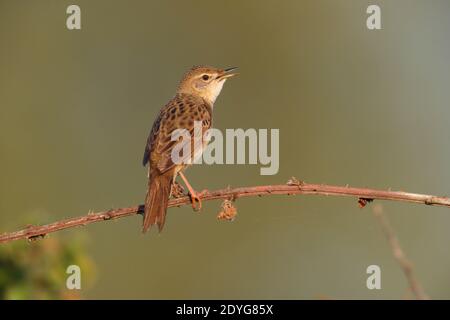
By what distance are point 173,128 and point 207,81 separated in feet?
4.42

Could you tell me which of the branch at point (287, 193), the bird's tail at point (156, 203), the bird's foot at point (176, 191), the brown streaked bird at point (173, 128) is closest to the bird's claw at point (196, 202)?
the brown streaked bird at point (173, 128)

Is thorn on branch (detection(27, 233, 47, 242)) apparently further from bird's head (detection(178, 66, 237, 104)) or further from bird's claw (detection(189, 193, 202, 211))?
bird's head (detection(178, 66, 237, 104))

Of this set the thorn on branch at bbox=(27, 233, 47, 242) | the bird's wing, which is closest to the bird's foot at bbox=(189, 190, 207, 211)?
the bird's wing

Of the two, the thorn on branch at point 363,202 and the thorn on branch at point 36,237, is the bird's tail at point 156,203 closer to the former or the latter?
the thorn on branch at point 36,237

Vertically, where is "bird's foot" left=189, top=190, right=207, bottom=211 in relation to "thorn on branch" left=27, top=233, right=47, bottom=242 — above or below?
above

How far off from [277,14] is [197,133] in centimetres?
907

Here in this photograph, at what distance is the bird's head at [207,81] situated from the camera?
7.96 m

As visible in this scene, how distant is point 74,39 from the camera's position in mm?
14242

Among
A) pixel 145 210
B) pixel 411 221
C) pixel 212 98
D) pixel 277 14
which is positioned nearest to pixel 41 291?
pixel 145 210

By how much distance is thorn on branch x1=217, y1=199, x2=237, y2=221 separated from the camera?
15.9 ft

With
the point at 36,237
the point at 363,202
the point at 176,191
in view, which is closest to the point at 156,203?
the point at 176,191

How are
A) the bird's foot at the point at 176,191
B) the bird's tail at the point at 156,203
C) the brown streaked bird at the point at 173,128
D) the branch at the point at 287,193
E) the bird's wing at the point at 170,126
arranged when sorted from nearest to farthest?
the branch at the point at 287,193 < the bird's tail at the point at 156,203 < the brown streaked bird at the point at 173,128 < the bird's foot at the point at 176,191 < the bird's wing at the point at 170,126

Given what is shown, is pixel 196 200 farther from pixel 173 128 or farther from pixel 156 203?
pixel 173 128

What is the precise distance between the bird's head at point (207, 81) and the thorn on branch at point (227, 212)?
3.19 m
